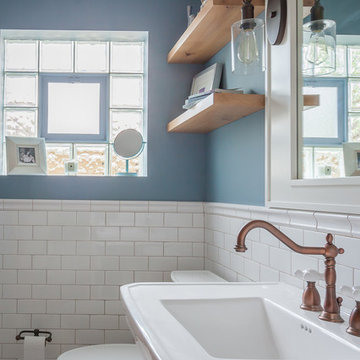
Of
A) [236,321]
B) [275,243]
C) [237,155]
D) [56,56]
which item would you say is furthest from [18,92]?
[236,321]

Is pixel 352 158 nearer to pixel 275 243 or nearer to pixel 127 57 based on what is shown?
pixel 275 243

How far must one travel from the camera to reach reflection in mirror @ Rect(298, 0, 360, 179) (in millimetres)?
1362

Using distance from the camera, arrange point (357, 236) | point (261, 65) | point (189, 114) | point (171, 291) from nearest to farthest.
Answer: point (357, 236), point (171, 291), point (261, 65), point (189, 114)

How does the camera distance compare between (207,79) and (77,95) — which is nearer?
(207,79)

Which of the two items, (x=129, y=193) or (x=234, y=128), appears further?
(x=129, y=193)

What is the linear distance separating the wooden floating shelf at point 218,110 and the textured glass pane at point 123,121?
1.67ft

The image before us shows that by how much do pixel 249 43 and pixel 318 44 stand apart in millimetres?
344

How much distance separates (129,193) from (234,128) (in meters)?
0.94

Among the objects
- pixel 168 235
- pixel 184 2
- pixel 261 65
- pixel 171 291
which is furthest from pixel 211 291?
pixel 184 2

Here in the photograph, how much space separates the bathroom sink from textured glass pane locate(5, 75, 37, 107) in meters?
2.11

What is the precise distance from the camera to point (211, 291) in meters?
1.67

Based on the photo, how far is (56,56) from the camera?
337cm

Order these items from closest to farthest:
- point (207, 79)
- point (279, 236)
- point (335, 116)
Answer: point (279, 236) < point (335, 116) < point (207, 79)

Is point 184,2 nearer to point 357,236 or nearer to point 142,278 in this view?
point 142,278
